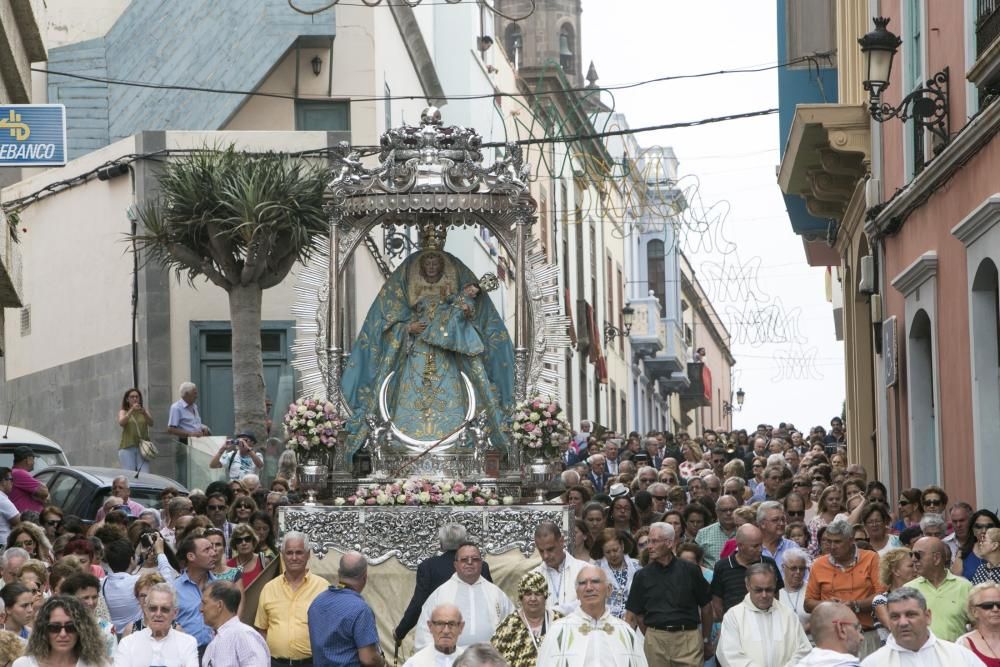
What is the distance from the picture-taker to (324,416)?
60.5 feet

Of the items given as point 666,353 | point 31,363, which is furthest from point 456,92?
point 666,353

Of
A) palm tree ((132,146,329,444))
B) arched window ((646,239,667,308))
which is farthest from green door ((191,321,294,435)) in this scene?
arched window ((646,239,667,308))

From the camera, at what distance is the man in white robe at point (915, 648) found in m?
10.7

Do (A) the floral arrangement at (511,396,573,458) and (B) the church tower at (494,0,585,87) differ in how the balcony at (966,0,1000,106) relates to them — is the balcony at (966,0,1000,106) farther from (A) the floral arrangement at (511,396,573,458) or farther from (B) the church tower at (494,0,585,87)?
(B) the church tower at (494,0,585,87)

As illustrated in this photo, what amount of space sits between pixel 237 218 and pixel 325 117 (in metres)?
7.72

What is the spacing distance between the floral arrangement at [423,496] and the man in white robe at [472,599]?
4.33m

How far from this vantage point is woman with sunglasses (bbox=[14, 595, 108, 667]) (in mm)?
10570

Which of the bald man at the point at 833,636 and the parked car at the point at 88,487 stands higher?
the parked car at the point at 88,487

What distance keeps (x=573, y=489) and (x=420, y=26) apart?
22.1m

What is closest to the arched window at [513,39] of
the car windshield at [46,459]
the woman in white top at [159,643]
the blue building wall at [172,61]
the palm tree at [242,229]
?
the blue building wall at [172,61]

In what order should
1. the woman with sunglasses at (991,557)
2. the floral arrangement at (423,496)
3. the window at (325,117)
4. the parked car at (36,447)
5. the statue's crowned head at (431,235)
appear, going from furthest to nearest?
the window at (325,117)
the parked car at (36,447)
the statue's crowned head at (431,235)
the floral arrangement at (423,496)
the woman with sunglasses at (991,557)

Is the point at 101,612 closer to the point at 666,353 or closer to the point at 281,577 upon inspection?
the point at 281,577

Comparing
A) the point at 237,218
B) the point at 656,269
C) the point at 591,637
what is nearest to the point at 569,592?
the point at 591,637

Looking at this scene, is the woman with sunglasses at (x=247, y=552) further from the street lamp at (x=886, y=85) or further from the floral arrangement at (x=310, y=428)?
the street lamp at (x=886, y=85)
